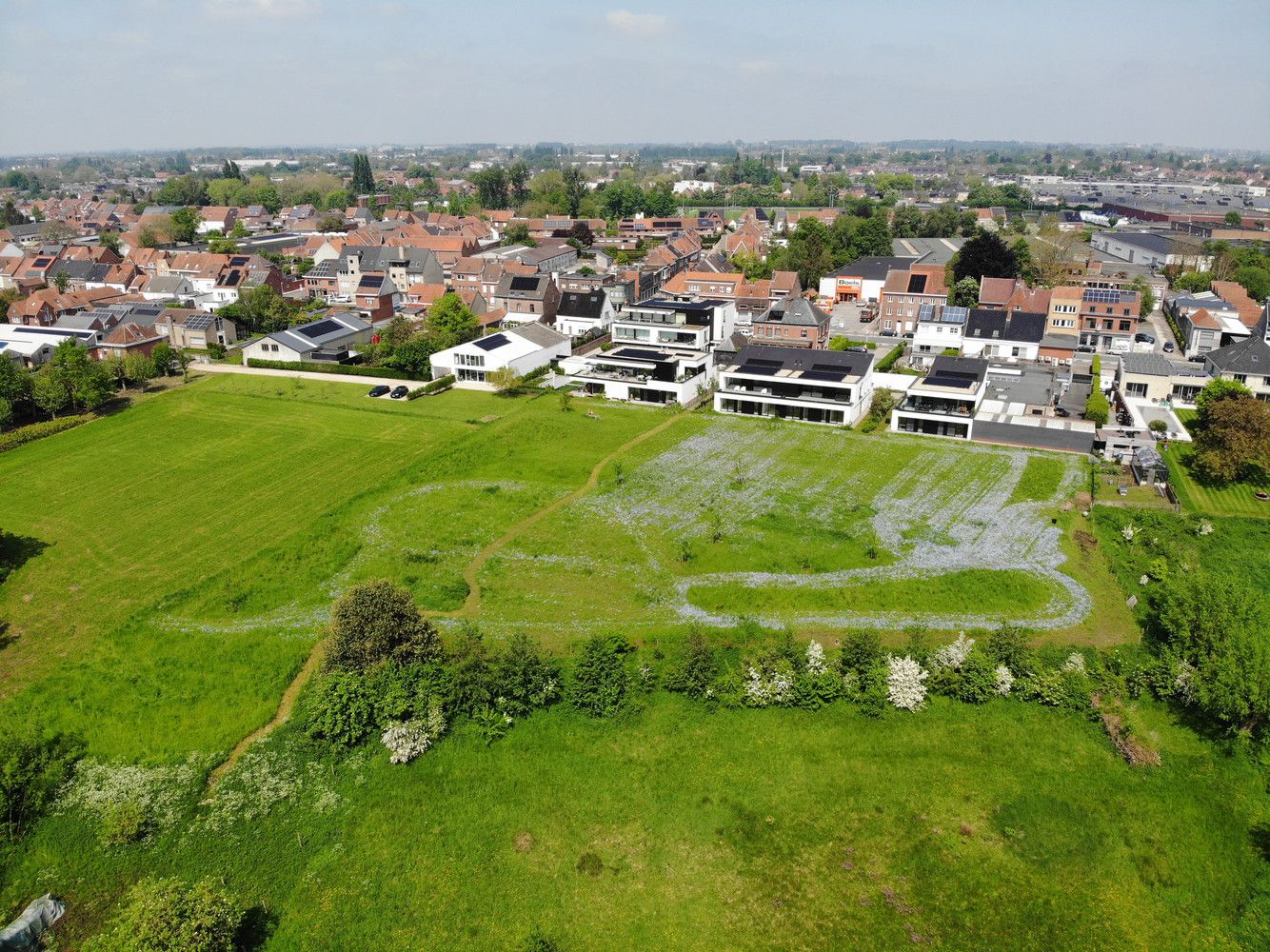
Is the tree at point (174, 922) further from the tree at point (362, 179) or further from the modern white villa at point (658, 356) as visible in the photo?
the tree at point (362, 179)

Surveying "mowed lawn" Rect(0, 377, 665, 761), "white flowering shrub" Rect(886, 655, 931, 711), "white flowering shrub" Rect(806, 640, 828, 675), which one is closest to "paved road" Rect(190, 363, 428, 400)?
"mowed lawn" Rect(0, 377, 665, 761)

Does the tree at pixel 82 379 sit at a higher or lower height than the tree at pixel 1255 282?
lower

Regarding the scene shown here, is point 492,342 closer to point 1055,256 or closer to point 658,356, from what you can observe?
point 658,356

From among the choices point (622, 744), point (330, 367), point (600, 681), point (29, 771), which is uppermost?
point (330, 367)

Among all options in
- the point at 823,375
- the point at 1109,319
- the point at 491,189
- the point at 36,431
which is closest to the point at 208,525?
the point at 36,431

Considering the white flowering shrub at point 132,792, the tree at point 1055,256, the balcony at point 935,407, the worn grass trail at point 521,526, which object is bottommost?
the white flowering shrub at point 132,792

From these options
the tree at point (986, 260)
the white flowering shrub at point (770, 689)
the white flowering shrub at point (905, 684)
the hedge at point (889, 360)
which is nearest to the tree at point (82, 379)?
the white flowering shrub at point (770, 689)

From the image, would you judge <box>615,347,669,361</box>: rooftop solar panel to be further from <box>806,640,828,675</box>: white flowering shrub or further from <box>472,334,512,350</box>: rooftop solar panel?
<box>806,640,828,675</box>: white flowering shrub
